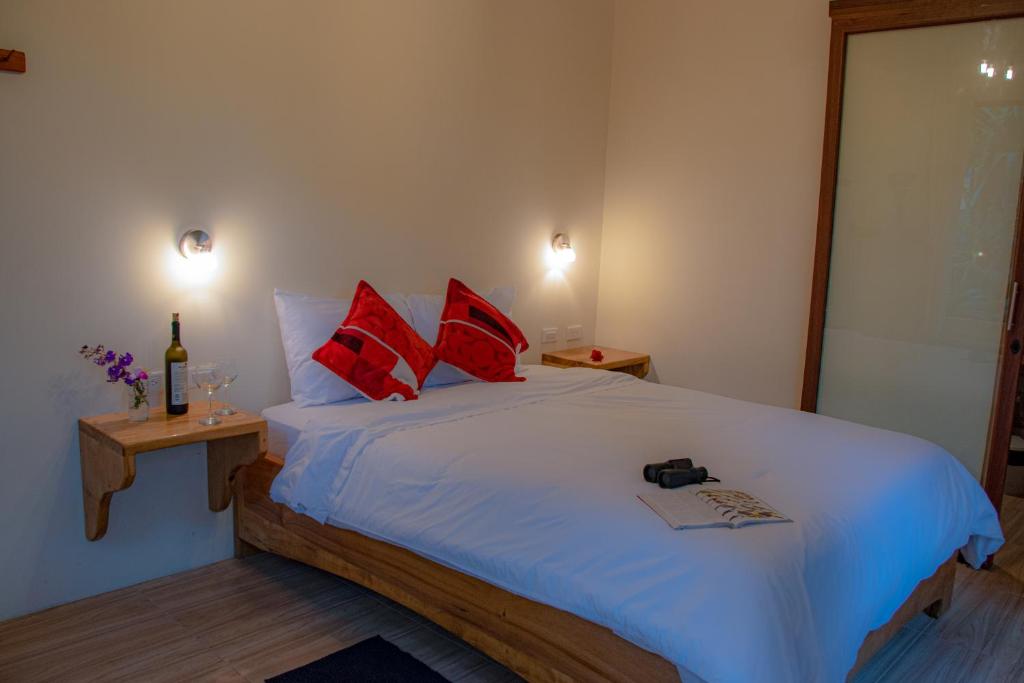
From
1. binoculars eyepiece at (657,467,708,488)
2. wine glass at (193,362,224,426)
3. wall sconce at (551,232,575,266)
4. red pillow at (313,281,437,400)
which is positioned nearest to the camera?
binoculars eyepiece at (657,467,708,488)

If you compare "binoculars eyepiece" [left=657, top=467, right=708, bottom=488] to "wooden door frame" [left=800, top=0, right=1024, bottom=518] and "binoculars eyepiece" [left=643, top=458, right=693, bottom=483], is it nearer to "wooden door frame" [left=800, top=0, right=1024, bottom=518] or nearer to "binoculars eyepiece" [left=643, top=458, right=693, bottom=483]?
"binoculars eyepiece" [left=643, top=458, right=693, bottom=483]

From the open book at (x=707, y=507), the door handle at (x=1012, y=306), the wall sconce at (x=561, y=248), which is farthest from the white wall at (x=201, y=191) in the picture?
the door handle at (x=1012, y=306)

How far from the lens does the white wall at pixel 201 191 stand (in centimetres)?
250

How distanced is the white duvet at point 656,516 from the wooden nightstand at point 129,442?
199mm

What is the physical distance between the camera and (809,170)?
3975 millimetres

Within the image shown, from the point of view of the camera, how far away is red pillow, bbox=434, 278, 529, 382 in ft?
11.1

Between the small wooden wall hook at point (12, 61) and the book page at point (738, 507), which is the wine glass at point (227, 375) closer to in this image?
the small wooden wall hook at point (12, 61)

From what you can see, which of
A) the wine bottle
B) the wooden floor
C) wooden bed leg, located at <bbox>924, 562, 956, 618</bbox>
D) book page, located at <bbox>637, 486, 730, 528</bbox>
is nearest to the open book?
book page, located at <bbox>637, 486, 730, 528</bbox>

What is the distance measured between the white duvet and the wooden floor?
0.35 m

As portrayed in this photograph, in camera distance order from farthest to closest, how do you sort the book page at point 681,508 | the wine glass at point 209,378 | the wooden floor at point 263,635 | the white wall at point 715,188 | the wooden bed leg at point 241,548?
the white wall at point 715,188 < the wooden bed leg at point 241,548 < the wine glass at point 209,378 < the wooden floor at point 263,635 < the book page at point 681,508

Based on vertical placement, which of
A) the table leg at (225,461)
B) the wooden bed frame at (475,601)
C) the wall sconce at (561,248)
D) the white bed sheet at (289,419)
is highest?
the wall sconce at (561,248)

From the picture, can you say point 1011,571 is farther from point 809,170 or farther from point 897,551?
point 809,170

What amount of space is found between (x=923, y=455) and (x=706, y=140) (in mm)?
2363

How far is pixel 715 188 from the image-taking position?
4309 mm
